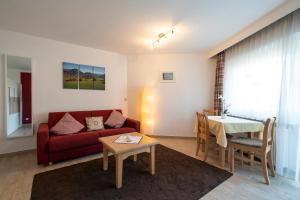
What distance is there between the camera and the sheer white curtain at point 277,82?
7.05 ft

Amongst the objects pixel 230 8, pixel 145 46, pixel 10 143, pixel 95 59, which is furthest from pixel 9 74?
pixel 230 8

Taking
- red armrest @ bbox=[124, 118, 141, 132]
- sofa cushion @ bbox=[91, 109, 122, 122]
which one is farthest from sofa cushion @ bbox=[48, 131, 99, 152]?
red armrest @ bbox=[124, 118, 141, 132]

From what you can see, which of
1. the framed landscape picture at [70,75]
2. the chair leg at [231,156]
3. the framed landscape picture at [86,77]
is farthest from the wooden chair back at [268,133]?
the framed landscape picture at [70,75]

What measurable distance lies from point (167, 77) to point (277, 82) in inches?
98.2

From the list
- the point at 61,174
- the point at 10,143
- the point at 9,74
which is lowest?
the point at 61,174

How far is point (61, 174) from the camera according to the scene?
7.24 ft

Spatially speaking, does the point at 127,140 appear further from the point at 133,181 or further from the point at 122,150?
the point at 133,181

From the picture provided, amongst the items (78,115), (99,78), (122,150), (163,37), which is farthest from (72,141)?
(163,37)

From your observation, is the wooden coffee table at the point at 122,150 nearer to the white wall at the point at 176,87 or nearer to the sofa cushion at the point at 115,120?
the sofa cushion at the point at 115,120

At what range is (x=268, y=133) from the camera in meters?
2.09

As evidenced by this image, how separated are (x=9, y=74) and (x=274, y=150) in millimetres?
4934

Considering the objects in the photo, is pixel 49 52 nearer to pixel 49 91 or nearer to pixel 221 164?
pixel 49 91

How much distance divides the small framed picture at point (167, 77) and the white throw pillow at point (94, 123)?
6.83 feet

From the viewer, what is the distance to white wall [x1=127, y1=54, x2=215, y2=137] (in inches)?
165
